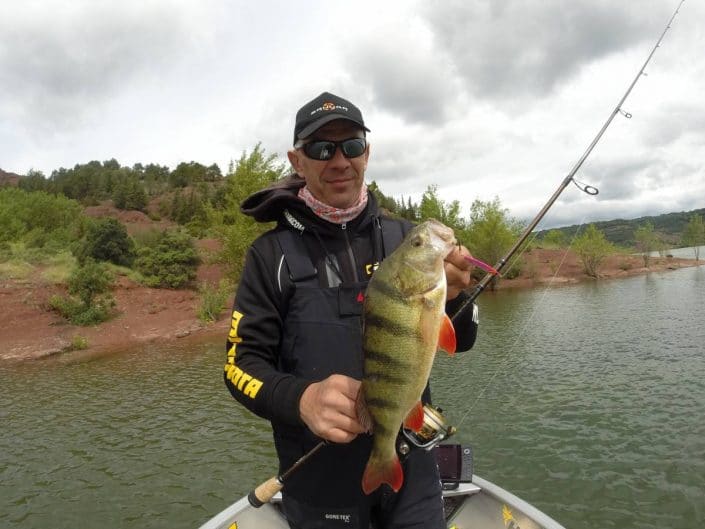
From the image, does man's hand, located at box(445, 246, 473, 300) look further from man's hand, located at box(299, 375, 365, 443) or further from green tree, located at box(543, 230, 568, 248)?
green tree, located at box(543, 230, 568, 248)

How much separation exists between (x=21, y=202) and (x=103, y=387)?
49.5 m

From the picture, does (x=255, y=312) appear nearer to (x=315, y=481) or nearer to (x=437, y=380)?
(x=315, y=481)

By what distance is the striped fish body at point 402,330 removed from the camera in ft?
7.61

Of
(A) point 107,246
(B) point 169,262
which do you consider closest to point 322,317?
(B) point 169,262

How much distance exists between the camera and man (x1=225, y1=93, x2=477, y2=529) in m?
2.88

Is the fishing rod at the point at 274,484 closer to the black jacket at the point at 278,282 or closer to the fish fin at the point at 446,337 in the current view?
the black jacket at the point at 278,282

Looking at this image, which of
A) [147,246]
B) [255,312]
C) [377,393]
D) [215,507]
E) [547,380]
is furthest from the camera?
[147,246]

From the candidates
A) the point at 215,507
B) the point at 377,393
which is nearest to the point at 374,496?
the point at 377,393

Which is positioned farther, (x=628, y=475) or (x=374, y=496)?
(x=628, y=475)

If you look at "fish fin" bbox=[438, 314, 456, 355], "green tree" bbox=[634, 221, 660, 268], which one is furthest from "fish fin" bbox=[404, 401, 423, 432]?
"green tree" bbox=[634, 221, 660, 268]

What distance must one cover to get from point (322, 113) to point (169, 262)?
42.5 m

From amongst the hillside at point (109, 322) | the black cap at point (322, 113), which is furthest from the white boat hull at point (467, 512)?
the hillside at point (109, 322)

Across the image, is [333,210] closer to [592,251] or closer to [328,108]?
[328,108]

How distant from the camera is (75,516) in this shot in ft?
30.6
